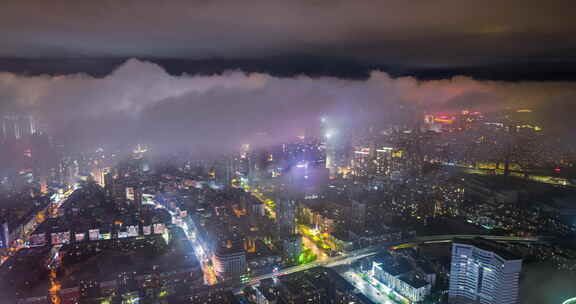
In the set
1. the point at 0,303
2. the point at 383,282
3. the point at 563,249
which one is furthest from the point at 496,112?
the point at 0,303

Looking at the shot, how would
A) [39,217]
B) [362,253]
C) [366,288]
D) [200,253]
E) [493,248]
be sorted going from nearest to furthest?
[493,248], [366,288], [362,253], [200,253], [39,217]

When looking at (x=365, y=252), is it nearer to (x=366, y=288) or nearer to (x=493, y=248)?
(x=366, y=288)

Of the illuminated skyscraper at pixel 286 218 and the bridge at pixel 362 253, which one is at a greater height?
the illuminated skyscraper at pixel 286 218

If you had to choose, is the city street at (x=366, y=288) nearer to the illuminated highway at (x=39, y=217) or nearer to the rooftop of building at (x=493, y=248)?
the rooftop of building at (x=493, y=248)

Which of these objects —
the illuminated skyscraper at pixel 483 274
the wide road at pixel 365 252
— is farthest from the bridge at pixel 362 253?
the illuminated skyscraper at pixel 483 274

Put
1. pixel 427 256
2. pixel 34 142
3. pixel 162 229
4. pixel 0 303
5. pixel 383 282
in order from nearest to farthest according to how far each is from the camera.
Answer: pixel 0 303 < pixel 383 282 < pixel 427 256 < pixel 162 229 < pixel 34 142

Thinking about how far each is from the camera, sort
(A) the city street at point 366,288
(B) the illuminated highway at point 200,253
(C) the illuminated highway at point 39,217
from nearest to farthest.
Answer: (A) the city street at point 366,288
(B) the illuminated highway at point 200,253
(C) the illuminated highway at point 39,217

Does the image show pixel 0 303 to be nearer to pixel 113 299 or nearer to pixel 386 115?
pixel 113 299

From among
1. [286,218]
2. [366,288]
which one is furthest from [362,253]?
[286,218]

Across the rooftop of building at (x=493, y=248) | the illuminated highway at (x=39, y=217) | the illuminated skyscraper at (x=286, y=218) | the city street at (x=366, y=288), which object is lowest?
the illuminated highway at (x=39, y=217)

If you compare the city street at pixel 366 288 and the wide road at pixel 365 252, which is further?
the wide road at pixel 365 252

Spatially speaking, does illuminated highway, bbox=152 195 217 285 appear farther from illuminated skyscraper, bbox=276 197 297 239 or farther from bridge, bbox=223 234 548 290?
illuminated skyscraper, bbox=276 197 297 239
